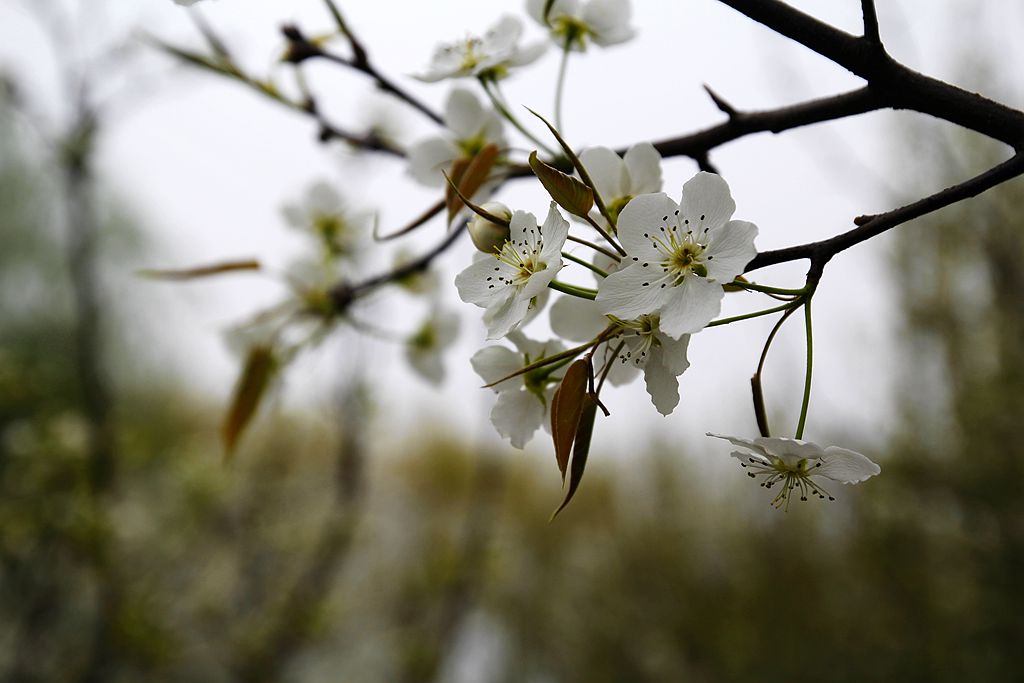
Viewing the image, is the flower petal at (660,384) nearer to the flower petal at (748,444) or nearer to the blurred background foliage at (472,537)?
the flower petal at (748,444)

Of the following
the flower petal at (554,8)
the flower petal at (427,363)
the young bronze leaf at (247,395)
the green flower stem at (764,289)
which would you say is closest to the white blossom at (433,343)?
the flower petal at (427,363)

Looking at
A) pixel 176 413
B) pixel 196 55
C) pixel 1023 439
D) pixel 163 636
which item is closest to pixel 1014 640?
pixel 1023 439

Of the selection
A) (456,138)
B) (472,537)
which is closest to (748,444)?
(456,138)

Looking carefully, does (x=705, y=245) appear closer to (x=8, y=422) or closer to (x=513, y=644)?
(x=8, y=422)

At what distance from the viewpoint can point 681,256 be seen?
250 millimetres

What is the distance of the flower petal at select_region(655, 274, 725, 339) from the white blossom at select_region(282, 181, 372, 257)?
0.40m

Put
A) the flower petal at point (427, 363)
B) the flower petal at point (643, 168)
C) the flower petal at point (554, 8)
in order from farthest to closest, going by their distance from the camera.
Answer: the flower petal at point (427, 363) → the flower petal at point (554, 8) → the flower petal at point (643, 168)

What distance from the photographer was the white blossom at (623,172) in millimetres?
309

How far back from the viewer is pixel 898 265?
191 centimetres

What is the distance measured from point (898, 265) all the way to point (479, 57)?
183cm

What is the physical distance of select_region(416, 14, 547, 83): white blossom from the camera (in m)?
0.38

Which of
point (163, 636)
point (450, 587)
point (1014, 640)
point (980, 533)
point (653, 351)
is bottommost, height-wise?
point (163, 636)

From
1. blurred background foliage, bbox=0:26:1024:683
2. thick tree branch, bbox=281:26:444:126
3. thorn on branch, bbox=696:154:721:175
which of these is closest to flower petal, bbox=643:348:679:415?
thorn on branch, bbox=696:154:721:175

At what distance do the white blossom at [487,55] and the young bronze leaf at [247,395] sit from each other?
0.20 meters
